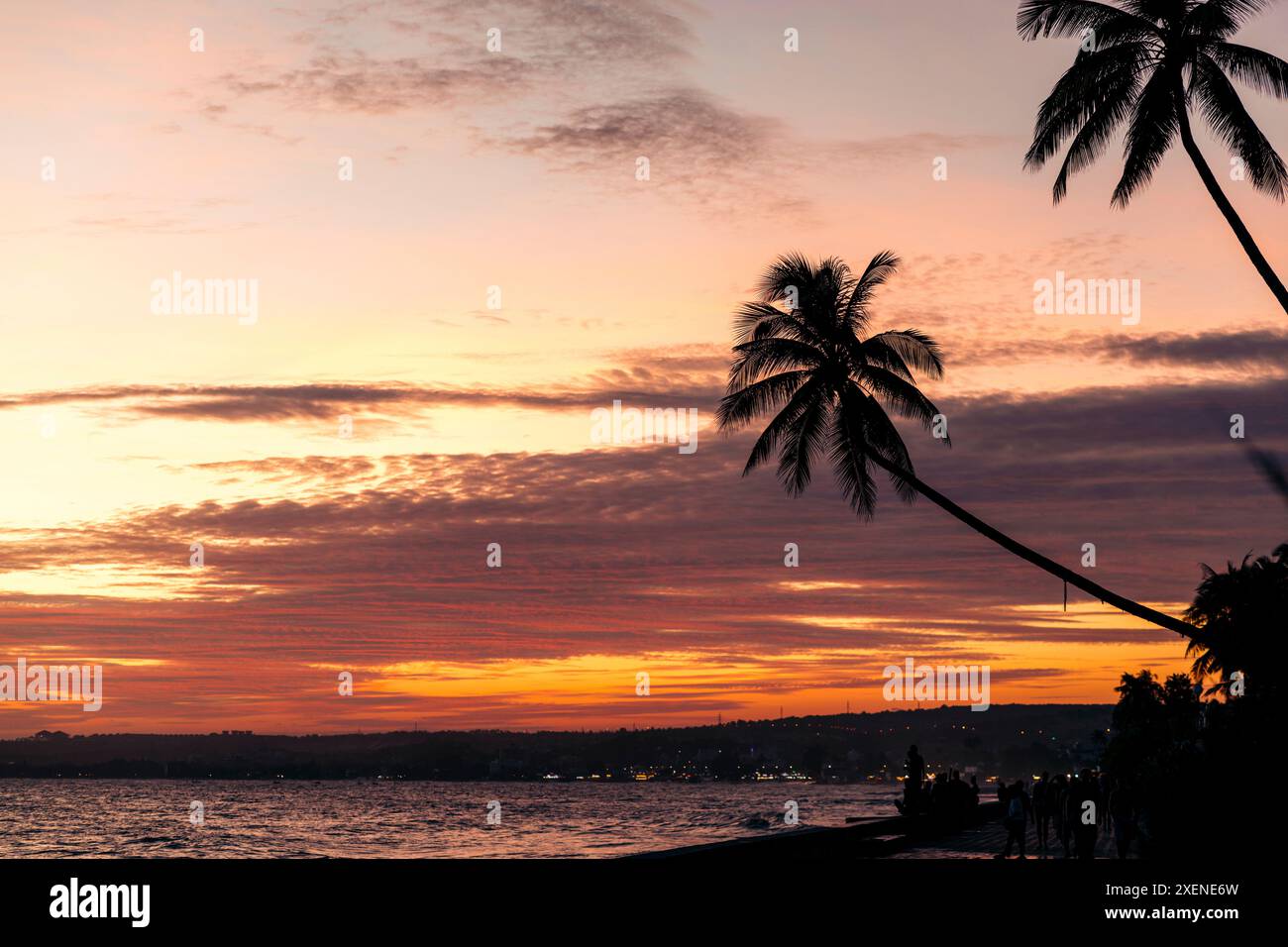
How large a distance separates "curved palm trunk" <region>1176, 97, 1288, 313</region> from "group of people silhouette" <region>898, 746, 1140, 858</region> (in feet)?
40.4

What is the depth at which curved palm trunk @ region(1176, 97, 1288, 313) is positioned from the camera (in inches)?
1190

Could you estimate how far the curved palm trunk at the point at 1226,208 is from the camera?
30.2 m

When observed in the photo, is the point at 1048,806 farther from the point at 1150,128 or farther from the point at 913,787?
the point at 1150,128

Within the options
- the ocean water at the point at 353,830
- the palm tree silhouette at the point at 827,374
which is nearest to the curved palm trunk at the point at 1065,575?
the palm tree silhouette at the point at 827,374

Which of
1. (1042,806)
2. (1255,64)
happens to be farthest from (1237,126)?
(1042,806)

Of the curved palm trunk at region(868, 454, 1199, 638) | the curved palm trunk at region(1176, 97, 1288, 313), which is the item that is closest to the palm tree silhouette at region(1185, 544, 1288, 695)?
the curved palm trunk at region(868, 454, 1199, 638)

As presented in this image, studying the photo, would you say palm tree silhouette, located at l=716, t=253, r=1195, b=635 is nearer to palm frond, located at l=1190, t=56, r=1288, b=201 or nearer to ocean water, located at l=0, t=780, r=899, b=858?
palm frond, located at l=1190, t=56, r=1288, b=201

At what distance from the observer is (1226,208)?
3091cm
